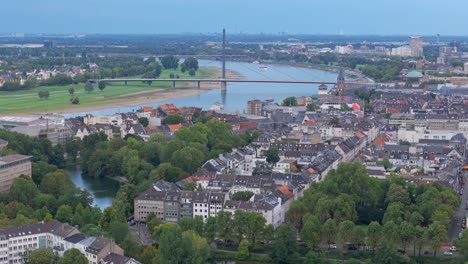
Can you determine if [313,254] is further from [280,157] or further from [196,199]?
[280,157]

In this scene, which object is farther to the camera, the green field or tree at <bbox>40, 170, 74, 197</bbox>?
the green field

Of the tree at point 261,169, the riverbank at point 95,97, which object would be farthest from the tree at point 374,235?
the riverbank at point 95,97

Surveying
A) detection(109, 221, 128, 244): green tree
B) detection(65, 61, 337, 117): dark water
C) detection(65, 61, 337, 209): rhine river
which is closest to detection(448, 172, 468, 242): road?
detection(109, 221, 128, 244): green tree

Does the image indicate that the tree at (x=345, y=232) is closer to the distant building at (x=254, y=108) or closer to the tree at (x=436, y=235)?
the tree at (x=436, y=235)

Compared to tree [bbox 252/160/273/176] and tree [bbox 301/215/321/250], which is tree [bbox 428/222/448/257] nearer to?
tree [bbox 301/215/321/250]

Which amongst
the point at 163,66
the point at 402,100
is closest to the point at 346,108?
the point at 402,100

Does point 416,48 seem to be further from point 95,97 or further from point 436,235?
point 436,235

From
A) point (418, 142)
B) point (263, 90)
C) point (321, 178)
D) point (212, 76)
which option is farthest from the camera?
point (212, 76)

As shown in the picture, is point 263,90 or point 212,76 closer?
point 263,90
